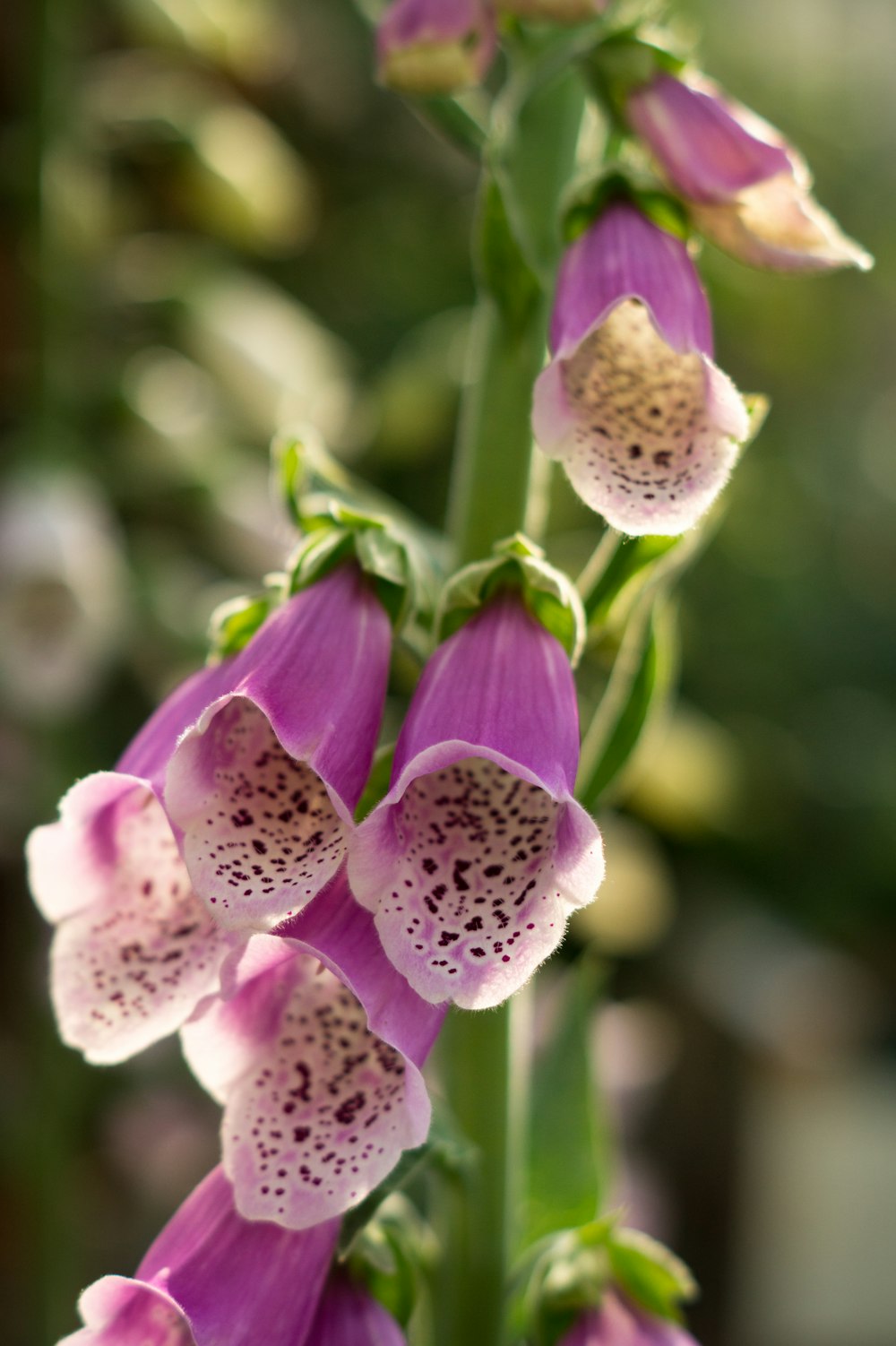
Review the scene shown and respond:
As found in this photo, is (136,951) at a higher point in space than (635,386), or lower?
lower

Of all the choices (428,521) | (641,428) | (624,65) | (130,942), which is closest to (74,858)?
(130,942)

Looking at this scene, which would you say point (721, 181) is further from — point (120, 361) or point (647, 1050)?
point (647, 1050)

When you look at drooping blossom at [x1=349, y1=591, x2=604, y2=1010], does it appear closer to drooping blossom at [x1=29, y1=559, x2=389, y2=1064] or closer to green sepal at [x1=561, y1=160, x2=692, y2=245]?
drooping blossom at [x1=29, y1=559, x2=389, y2=1064]

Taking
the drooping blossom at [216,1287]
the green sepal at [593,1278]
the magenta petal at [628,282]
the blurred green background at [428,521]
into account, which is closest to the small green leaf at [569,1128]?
the green sepal at [593,1278]

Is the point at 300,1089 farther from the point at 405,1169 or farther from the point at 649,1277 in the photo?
the point at 649,1277

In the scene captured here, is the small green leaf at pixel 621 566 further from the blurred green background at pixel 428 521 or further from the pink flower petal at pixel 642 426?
the blurred green background at pixel 428 521

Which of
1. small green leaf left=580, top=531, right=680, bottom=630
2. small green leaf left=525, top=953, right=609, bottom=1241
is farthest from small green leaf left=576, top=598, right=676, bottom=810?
small green leaf left=525, top=953, right=609, bottom=1241
